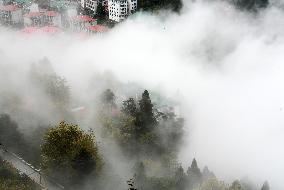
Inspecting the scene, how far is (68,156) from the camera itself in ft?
75.3

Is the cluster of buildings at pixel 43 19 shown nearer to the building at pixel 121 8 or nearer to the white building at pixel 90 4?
the white building at pixel 90 4

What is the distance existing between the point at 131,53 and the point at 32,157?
24.2 metres

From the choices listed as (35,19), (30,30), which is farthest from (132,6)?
(35,19)

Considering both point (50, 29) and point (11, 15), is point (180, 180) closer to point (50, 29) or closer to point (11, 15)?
point (50, 29)

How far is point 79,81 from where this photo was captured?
3603 centimetres

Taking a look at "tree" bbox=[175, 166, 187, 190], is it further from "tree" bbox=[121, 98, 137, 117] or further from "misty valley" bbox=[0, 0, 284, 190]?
"tree" bbox=[121, 98, 137, 117]

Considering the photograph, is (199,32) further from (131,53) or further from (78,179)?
(78,179)

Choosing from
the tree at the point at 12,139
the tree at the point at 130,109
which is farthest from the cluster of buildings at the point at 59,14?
the tree at the point at 12,139

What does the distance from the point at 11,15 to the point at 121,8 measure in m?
13.7

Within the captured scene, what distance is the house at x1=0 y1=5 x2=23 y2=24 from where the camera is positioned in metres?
52.5

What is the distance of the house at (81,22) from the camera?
159ft

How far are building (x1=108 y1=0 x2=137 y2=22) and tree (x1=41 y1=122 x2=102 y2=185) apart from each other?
90.0ft

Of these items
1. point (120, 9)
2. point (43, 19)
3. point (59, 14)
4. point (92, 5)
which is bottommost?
point (120, 9)

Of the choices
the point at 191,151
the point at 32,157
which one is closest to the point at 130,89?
the point at 191,151
